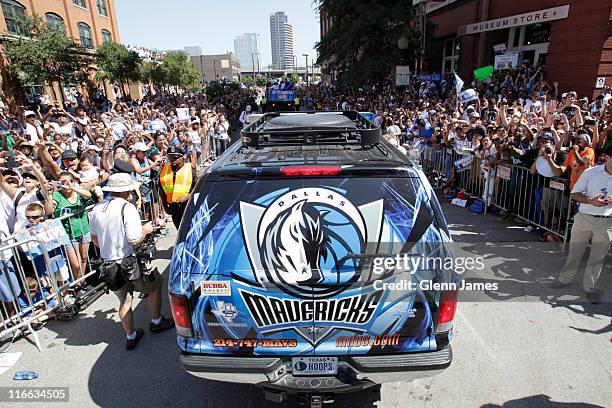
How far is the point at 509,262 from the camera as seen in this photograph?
562 centimetres

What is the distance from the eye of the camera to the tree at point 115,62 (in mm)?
31281

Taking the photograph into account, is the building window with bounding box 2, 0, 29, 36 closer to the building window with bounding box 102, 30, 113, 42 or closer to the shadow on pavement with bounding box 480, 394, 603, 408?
the building window with bounding box 102, 30, 113, 42

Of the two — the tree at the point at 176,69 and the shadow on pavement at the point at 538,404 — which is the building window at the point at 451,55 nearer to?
the shadow on pavement at the point at 538,404

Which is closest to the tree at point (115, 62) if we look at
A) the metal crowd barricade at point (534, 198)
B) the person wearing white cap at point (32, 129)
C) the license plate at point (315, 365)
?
the person wearing white cap at point (32, 129)

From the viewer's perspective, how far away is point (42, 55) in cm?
2175

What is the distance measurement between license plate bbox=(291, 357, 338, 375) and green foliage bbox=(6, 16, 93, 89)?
87.3ft

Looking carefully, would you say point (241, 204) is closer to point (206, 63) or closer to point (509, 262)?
point (509, 262)

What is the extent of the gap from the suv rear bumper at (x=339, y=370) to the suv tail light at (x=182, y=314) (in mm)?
225

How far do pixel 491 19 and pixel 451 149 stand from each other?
1473 centimetres

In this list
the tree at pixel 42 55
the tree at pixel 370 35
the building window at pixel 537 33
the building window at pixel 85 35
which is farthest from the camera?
the building window at pixel 85 35

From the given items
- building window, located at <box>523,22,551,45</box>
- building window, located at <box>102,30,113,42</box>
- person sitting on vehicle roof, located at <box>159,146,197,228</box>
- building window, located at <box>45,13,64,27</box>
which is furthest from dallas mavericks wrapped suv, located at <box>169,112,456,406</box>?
building window, located at <box>102,30,113,42</box>

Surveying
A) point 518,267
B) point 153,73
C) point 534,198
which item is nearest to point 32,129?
point 518,267

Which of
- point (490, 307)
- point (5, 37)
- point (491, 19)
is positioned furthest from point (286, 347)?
point (5, 37)

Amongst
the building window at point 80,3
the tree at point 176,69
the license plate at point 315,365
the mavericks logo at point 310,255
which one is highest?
the building window at point 80,3
